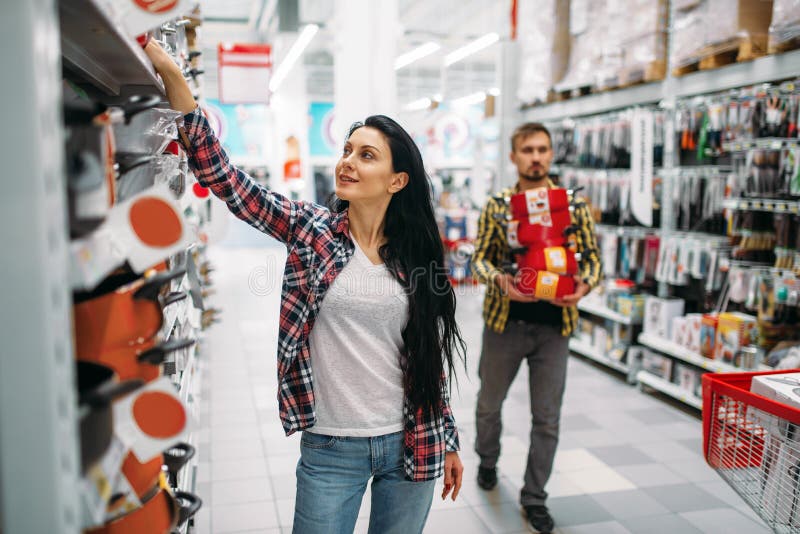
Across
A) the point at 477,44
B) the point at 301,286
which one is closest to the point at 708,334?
the point at 301,286

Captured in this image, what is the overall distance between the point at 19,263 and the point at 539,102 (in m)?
6.89

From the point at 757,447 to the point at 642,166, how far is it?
3647mm

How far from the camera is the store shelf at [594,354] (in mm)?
5813

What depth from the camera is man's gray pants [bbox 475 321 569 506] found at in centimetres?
321

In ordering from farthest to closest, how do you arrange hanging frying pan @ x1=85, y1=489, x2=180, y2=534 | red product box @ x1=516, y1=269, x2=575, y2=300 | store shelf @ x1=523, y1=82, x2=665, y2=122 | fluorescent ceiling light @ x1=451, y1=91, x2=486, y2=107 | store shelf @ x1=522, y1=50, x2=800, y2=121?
fluorescent ceiling light @ x1=451, y1=91, x2=486, y2=107, store shelf @ x1=523, y1=82, x2=665, y2=122, store shelf @ x1=522, y1=50, x2=800, y2=121, red product box @ x1=516, y1=269, x2=575, y2=300, hanging frying pan @ x1=85, y1=489, x2=180, y2=534

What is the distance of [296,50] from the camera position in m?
10.7

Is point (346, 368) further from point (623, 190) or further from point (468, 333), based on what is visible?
point (468, 333)

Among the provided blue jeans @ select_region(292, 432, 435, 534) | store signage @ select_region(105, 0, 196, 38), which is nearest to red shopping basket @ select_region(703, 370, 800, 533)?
blue jeans @ select_region(292, 432, 435, 534)

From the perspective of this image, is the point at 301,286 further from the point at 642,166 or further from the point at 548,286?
the point at 642,166

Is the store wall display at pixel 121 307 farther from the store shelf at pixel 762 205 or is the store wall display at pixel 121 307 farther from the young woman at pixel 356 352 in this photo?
the store shelf at pixel 762 205

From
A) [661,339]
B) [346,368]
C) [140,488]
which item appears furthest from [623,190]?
[140,488]

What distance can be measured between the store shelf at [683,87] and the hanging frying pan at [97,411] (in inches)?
172

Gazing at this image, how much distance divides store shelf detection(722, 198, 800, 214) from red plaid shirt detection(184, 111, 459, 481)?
323cm

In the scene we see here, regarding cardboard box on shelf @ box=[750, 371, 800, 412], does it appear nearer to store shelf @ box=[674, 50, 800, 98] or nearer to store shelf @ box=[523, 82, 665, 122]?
store shelf @ box=[674, 50, 800, 98]
